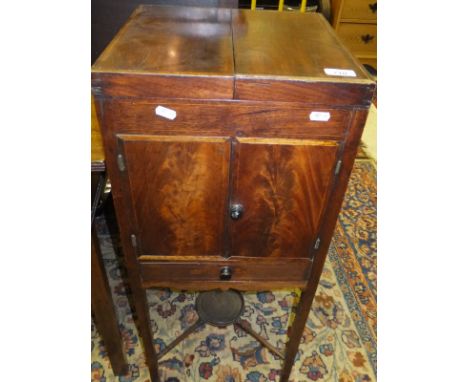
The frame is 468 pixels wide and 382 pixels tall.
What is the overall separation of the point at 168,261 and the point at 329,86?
1.83ft

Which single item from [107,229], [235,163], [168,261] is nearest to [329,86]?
[235,163]

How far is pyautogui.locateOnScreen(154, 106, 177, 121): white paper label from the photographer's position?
0.66 meters

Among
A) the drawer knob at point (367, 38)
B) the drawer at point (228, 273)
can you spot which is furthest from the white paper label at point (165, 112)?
the drawer knob at point (367, 38)

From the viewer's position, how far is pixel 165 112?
2.18 ft

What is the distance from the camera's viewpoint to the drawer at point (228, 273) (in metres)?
0.92

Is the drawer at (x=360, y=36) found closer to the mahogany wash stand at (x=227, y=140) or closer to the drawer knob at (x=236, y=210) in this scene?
the mahogany wash stand at (x=227, y=140)

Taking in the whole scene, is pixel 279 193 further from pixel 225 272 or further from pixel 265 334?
pixel 265 334

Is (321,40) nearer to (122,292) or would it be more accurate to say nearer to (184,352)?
(184,352)

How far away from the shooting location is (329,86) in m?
0.64

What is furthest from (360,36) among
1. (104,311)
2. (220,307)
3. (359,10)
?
(104,311)

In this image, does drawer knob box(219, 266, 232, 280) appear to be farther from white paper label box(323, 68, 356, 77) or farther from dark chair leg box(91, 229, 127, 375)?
white paper label box(323, 68, 356, 77)

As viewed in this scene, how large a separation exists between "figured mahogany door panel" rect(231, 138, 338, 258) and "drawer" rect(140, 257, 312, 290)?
1.3 inches

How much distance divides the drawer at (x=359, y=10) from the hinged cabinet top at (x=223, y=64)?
9.59 feet

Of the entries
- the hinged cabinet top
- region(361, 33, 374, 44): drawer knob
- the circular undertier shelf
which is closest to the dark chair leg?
the circular undertier shelf
